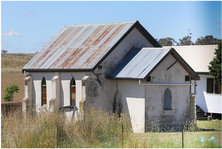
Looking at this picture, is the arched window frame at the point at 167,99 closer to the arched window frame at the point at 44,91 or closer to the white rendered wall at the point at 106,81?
the white rendered wall at the point at 106,81

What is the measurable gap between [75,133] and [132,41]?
38.7 feet

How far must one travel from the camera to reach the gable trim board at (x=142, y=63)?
28031 millimetres

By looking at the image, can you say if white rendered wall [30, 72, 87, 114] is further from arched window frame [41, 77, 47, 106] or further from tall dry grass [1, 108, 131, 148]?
tall dry grass [1, 108, 131, 148]

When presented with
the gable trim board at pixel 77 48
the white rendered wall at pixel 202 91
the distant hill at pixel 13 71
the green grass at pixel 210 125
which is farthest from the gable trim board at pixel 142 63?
the distant hill at pixel 13 71

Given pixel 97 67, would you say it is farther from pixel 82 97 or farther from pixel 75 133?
pixel 75 133

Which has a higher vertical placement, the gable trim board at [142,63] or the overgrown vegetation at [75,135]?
the gable trim board at [142,63]

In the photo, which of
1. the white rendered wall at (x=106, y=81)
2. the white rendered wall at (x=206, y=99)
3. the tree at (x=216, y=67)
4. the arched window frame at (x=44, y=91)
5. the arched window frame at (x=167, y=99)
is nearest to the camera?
the arched window frame at (x=167, y=99)

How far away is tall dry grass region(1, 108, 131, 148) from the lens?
20.2 meters

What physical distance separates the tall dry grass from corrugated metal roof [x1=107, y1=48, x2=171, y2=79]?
20.6 feet

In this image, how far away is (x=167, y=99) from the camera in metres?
28.9

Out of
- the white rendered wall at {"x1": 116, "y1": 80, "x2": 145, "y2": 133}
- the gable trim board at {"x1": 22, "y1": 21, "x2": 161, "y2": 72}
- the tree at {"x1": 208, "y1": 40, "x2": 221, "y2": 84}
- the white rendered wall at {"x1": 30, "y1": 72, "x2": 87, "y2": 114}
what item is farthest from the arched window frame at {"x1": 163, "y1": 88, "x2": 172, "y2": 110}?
the tree at {"x1": 208, "y1": 40, "x2": 221, "y2": 84}

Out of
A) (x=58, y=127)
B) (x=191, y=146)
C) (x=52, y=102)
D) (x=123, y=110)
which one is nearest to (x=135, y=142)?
(x=191, y=146)

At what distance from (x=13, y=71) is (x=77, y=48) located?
182 feet

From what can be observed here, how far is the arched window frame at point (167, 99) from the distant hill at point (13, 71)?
3185cm
